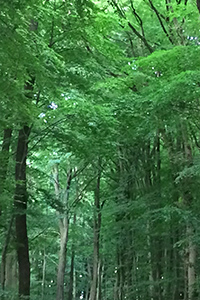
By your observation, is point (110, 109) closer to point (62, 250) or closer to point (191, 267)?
point (191, 267)

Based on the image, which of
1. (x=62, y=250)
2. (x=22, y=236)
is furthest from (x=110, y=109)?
(x=62, y=250)

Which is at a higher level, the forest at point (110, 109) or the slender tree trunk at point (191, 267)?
the forest at point (110, 109)

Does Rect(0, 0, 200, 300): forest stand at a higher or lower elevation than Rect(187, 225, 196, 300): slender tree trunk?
higher

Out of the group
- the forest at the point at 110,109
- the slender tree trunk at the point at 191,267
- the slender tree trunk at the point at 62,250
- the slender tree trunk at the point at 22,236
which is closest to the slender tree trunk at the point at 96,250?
the forest at the point at 110,109

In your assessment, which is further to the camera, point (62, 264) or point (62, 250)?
point (62, 250)

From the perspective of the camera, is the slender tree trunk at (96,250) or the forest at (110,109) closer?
the forest at (110,109)

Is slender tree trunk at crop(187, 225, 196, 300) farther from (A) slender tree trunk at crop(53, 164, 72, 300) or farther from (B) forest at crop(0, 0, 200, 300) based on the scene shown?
(A) slender tree trunk at crop(53, 164, 72, 300)

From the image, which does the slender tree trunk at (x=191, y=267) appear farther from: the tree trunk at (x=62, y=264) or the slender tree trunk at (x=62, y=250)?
the tree trunk at (x=62, y=264)

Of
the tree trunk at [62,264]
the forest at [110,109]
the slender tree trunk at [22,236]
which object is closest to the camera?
the forest at [110,109]

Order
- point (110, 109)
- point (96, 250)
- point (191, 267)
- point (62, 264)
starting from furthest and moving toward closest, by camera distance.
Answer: point (62, 264)
point (96, 250)
point (110, 109)
point (191, 267)

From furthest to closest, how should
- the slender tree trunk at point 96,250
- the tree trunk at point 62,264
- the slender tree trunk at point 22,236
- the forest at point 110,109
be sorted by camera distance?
the tree trunk at point 62,264, the slender tree trunk at point 96,250, the slender tree trunk at point 22,236, the forest at point 110,109

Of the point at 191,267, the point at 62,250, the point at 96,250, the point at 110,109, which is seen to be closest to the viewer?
the point at 191,267

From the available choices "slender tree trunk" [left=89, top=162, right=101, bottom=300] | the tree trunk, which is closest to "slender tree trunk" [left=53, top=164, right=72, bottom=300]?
the tree trunk

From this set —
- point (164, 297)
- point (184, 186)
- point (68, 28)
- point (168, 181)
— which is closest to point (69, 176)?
point (168, 181)
